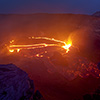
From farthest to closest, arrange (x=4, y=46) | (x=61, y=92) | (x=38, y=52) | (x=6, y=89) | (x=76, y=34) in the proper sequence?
(x=76, y=34) → (x=4, y=46) → (x=38, y=52) → (x=61, y=92) → (x=6, y=89)

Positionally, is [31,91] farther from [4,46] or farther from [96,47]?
[96,47]

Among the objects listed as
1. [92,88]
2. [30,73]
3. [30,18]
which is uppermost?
[30,18]

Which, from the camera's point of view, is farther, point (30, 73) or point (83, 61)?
point (83, 61)

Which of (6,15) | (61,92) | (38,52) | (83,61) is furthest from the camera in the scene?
(6,15)

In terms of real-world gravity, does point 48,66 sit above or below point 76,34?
below

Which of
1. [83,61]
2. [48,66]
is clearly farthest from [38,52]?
[83,61]
